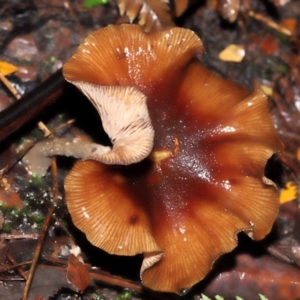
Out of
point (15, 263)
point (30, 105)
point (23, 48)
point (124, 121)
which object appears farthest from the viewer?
point (23, 48)

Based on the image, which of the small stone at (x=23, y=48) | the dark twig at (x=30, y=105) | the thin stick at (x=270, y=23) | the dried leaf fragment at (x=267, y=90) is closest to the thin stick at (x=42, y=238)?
the dark twig at (x=30, y=105)

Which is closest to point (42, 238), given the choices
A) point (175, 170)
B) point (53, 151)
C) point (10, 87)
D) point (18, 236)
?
point (18, 236)

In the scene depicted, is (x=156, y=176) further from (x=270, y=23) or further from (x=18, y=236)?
(x=270, y=23)

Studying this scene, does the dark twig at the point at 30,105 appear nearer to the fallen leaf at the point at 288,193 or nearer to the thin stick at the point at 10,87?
the thin stick at the point at 10,87

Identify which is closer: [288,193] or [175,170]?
[175,170]

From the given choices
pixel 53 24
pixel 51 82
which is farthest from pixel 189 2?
pixel 51 82

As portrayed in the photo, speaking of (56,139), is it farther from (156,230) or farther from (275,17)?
(275,17)
